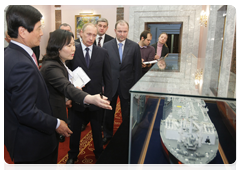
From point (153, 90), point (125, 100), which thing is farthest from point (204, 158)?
point (125, 100)

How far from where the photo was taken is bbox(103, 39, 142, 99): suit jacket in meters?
3.57

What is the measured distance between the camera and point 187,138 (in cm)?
148

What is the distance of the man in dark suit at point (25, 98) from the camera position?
1.34 meters

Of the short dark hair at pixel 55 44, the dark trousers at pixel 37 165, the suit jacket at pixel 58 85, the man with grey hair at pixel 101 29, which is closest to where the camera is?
the dark trousers at pixel 37 165

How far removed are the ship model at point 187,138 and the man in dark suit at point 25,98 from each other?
2.76 feet

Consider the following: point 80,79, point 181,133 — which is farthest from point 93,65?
point 181,133

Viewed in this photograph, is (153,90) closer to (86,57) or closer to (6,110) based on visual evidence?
(6,110)

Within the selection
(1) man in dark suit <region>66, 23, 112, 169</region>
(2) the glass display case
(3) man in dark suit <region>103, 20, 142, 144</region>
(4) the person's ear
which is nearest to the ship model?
(2) the glass display case

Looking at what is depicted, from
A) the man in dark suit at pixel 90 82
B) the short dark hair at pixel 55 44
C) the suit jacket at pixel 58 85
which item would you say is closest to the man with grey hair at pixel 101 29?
the man in dark suit at pixel 90 82

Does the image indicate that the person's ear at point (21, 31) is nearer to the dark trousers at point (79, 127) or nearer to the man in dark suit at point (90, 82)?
the man in dark suit at point (90, 82)

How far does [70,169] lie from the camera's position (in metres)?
2.77

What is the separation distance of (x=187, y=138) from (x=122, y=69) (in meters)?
2.29

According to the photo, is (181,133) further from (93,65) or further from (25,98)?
(93,65)

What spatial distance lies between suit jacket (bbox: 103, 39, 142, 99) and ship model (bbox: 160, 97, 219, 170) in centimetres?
204
